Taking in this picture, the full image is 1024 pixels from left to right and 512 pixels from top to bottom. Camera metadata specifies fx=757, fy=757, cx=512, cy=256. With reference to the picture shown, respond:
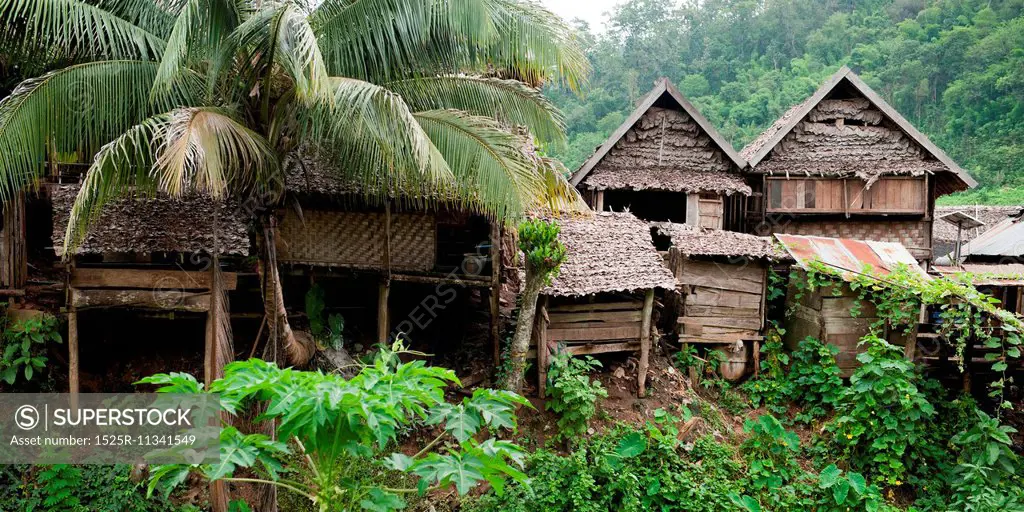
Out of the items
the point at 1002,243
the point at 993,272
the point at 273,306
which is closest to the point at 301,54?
the point at 273,306

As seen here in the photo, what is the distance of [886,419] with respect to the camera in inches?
382

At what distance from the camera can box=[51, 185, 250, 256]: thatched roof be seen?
8.64 metres

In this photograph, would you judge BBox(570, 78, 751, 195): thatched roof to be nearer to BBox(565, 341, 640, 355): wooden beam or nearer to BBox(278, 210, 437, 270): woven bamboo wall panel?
BBox(565, 341, 640, 355): wooden beam

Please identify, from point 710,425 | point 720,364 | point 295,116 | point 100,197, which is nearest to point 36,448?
point 100,197

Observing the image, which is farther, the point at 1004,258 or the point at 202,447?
the point at 1004,258

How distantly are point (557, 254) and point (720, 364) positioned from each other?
4214mm

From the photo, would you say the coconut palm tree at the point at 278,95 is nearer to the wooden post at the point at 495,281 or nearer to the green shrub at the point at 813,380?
→ the wooden post at the point at 495,281

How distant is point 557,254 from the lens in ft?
30.1

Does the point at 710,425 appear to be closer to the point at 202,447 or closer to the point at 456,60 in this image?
the point at 456,60

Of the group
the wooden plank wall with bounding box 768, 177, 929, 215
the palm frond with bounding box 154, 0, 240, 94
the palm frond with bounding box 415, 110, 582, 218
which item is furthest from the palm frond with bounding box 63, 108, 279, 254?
the wooden plank wall with bounding box 768, 177, 929, 215

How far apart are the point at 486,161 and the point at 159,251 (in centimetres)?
402

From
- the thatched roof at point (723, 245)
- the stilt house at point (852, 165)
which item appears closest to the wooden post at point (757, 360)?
the thatched roof at point (723, 245)

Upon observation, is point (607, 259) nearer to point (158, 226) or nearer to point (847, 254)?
point (847, 254)

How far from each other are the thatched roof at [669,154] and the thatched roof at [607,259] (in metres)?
3.25
